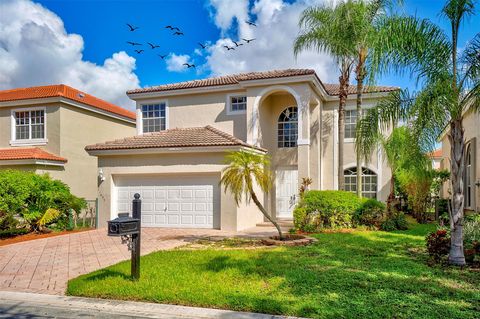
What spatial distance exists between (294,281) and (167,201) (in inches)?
436

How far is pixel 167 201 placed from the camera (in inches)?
693

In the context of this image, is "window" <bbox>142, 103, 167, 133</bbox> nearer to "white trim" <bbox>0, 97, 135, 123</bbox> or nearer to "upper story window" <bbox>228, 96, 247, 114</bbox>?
"upper story window" <bbox>228, 96, 247, 114</bbox>

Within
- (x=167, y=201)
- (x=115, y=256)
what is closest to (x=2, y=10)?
(x=167, y=201)

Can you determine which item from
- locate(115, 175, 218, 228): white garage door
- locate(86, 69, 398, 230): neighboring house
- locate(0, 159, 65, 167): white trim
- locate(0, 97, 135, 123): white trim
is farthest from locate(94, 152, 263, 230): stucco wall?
locate(0, 97, 135, 123): white trim

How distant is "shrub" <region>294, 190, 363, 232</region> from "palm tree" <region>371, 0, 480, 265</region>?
21.0ft

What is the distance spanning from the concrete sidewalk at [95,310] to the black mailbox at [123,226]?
1212mm

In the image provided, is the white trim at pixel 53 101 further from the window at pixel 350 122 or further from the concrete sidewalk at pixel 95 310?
the concrete sidewalk at pixel 95 310

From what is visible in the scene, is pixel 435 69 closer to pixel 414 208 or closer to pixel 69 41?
pixel 414 208

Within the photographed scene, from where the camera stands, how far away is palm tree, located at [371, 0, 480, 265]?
904 cm

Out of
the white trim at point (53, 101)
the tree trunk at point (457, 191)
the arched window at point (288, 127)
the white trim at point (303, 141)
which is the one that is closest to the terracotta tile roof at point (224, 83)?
the arched window at point (288, 127)

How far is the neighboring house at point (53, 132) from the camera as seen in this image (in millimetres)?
21906

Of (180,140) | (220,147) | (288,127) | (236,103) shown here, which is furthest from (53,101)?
(288,127)

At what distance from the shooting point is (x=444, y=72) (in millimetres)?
9289

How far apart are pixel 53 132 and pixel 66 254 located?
13.5 m
